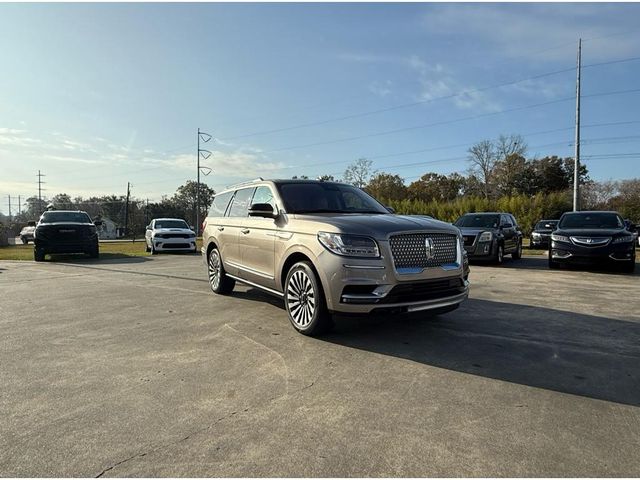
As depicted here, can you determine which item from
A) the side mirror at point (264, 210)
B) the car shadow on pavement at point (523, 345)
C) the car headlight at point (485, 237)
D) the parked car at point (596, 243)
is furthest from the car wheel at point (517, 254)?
the side mirror at point (264, 210)

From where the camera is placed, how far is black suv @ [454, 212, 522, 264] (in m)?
13.4

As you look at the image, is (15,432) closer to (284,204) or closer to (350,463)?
(350,463)

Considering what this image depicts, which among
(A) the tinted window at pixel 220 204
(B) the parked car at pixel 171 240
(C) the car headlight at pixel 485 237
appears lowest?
(B) the parked car at pixel 171 240

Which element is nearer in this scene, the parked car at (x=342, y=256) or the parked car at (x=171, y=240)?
the parked car at (x=342, y=256)

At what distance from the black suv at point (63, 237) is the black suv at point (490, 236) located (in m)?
13.1

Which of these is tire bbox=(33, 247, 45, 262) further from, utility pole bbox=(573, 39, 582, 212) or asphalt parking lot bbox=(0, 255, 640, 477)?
utility pole bbox=(573, 39, 582, 212)

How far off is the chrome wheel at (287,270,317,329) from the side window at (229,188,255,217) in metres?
2.01

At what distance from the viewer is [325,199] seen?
21.5 feet

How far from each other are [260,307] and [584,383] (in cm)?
453

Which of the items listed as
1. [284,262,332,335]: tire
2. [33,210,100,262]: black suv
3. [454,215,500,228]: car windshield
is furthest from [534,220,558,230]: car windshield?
[33,210,100,262]: black suv

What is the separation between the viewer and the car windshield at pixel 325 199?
6.26 meters

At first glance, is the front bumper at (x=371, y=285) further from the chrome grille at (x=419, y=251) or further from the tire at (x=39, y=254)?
the tire at (x=39, y=254)

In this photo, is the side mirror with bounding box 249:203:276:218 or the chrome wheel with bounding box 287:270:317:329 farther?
the side mirror with bounding box 249:203:276:218

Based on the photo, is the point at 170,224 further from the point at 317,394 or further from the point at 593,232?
the point at 317,394
